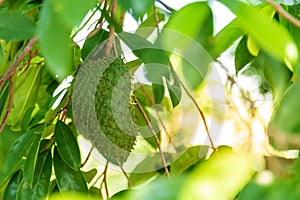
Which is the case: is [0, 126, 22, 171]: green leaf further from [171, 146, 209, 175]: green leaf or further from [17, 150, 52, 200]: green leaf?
[171, 146, 209, 175]: green leaf

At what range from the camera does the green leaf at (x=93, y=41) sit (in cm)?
124

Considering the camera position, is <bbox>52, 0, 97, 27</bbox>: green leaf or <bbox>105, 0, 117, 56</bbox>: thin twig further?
<bbox>105, 0, 117, 56</bbox>: thin twig

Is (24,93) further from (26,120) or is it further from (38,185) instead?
(38,185)

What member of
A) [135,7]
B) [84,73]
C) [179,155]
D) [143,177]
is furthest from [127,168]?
[135,7]

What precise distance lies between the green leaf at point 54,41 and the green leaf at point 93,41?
78cm

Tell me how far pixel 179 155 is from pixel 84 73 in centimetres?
27

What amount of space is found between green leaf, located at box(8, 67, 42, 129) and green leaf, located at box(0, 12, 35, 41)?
831 millimetres

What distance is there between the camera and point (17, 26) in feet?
2.04

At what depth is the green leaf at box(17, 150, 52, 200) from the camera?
1163 millimetres

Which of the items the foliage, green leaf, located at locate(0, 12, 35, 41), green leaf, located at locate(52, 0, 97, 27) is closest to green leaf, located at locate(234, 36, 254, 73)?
the foliage

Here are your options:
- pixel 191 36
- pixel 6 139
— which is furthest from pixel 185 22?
pixel 6 139

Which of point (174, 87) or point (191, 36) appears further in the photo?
point (174, 87)

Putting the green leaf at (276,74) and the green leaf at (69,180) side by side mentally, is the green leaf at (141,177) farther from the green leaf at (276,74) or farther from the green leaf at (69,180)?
the green leaf at (276,74)

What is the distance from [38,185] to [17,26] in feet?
1.97
